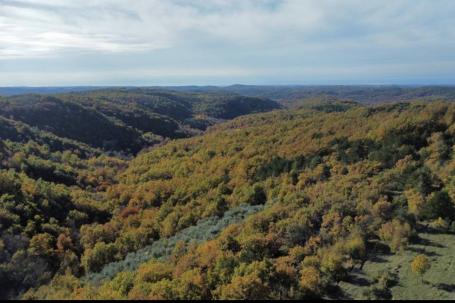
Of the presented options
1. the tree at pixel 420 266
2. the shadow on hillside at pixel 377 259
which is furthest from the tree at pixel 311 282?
the tree at pixel 420 266

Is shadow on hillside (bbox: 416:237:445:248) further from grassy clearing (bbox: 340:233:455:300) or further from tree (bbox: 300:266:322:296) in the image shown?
tree (bbox: 300:266:322:296)

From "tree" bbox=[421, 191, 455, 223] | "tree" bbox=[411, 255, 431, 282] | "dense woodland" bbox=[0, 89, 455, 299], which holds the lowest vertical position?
"dense woodland" bbox=[0, 89, 455, 299]

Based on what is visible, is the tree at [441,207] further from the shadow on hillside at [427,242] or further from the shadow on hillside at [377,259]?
the shadow on hillside at [377,259]

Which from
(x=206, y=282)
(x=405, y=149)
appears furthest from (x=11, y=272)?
(x=405, y=149)

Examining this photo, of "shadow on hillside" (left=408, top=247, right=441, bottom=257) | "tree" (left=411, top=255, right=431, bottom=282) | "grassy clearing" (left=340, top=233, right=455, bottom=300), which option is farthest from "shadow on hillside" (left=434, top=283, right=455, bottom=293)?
"shadow on hillside" (left=408, top=247, right=441, bottom=257)

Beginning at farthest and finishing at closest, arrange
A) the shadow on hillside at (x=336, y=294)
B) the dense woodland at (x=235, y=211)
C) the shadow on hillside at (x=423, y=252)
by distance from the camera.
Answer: the dense woodland at (x=235, y=211) → the shadow on hillside at (x=423, y=252) → the shadow on hillside at (x=336, y=294)

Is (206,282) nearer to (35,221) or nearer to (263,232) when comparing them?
(263,232)

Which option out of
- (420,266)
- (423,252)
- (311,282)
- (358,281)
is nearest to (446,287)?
(420,266)
